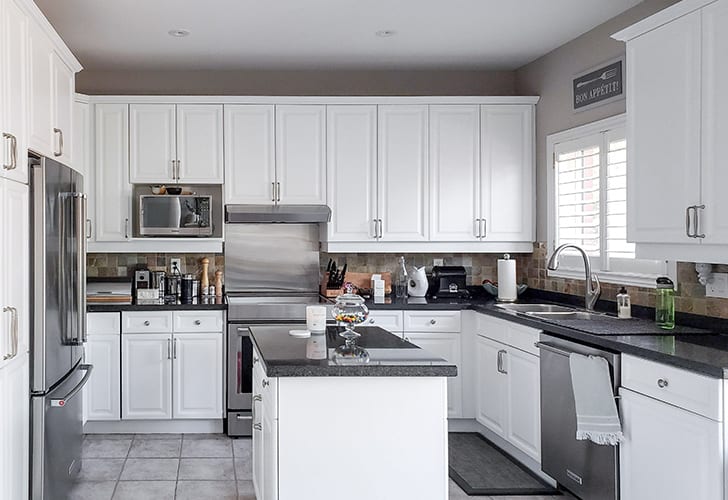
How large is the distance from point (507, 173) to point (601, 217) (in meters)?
1.10

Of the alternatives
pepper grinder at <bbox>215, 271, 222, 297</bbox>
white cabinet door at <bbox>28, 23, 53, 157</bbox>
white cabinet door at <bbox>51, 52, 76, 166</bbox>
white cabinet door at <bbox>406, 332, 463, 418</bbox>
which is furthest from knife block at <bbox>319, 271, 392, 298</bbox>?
white cabinet door at <bbox>28, 23, 53, 157</bbox>

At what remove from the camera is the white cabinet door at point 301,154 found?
5348mm

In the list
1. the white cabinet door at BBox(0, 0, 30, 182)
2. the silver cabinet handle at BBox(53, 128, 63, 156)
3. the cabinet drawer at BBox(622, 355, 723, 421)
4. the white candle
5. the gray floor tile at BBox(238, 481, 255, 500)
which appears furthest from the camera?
the gray floor tile at BBox(238, 481, 255, 500)

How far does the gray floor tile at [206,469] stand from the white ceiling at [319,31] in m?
2.63

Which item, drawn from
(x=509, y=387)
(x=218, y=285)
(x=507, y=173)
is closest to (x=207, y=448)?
(x=218, y=285)

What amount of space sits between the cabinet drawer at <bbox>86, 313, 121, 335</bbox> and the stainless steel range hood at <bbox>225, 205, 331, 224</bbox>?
3.36 ft

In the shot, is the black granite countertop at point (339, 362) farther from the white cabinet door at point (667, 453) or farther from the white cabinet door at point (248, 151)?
the white cabinet door at point (248, 151)

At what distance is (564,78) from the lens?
500 cm

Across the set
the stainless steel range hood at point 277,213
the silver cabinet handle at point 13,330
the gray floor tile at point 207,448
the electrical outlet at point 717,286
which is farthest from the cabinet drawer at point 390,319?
the silver cabinet handle at point 13,330

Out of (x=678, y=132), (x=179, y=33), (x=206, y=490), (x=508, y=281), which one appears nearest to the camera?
(x=678, y=132)

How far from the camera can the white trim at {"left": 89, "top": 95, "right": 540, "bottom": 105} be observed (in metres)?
5.26

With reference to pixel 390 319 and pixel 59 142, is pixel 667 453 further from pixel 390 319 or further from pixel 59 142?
pixel 59 142

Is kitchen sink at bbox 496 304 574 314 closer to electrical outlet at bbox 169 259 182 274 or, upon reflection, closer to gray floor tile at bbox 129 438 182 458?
gray floor tile at bbox 129 438 182 458

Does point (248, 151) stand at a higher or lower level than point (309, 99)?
lower
